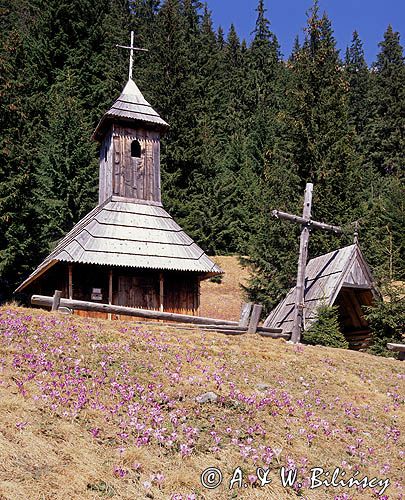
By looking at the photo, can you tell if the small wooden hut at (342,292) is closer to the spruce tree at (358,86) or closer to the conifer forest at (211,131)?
the conifer forest at (211,131)

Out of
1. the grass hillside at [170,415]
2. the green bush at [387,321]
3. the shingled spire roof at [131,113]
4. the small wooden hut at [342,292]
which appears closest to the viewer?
the grass hillside at [170,415]

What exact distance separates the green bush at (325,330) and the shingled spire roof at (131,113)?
10504 millimetres

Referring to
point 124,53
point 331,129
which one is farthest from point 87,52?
point 331,129

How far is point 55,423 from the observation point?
25.1 feet

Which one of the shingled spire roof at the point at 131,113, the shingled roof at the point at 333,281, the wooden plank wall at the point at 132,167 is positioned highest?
the shingled spire roof at the point at 131,113

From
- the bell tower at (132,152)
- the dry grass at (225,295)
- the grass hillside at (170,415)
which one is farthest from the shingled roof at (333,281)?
the dry grass at (225,295)

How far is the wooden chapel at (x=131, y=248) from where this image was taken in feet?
60.6

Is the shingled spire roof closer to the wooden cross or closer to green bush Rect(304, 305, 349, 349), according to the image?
the wooden cross

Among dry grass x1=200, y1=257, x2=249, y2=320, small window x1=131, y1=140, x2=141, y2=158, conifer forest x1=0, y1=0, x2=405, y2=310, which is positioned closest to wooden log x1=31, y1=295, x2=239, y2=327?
conifer forest x1=0, y1=0, x2=405, y2=310

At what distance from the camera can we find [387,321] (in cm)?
1783

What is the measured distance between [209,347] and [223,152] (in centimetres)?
3999

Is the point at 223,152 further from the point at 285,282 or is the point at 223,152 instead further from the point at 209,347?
the point at 209,347

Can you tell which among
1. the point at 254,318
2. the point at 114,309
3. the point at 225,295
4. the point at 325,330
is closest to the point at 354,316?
the point at 325,330

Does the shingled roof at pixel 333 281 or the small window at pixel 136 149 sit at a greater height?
the small window at pixel 136 149
